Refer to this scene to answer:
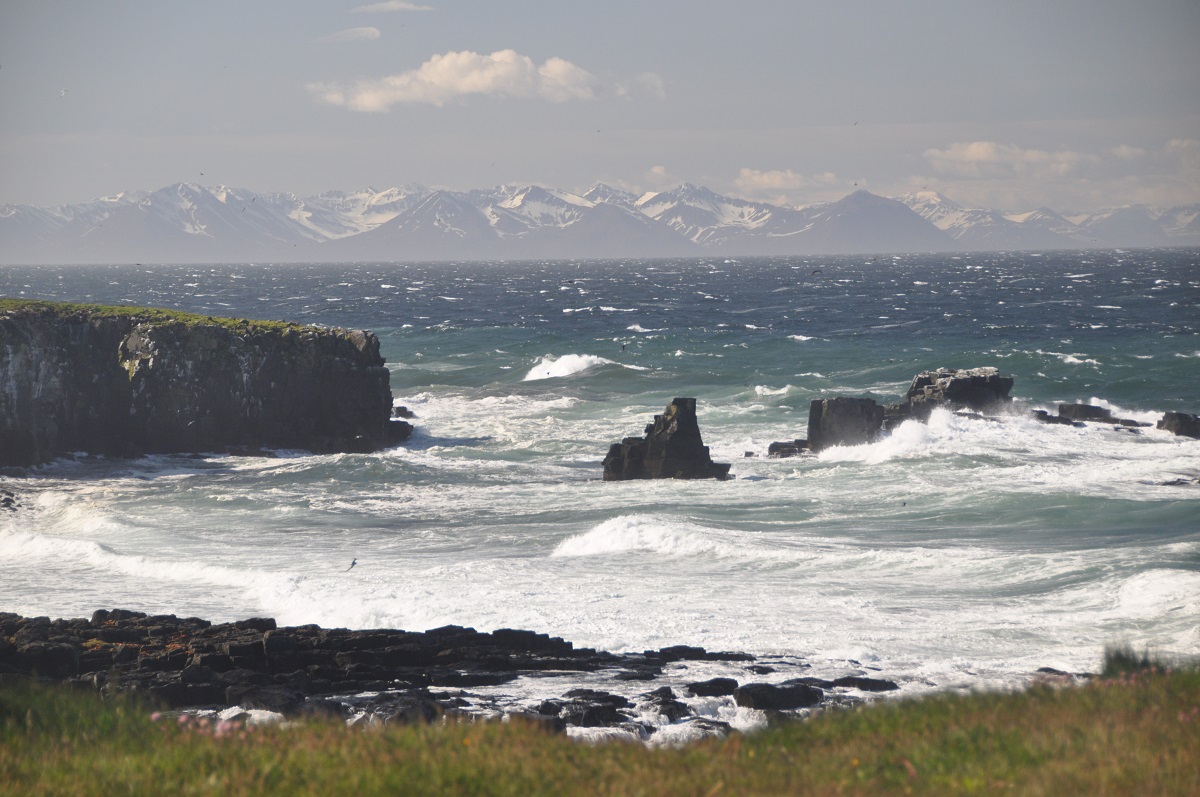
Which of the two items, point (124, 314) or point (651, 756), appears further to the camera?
point (124, 314)

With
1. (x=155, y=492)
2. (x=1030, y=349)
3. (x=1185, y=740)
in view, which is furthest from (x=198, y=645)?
(x=1030, y=349)

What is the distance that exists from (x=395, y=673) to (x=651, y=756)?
947cm

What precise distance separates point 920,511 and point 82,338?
102 feet

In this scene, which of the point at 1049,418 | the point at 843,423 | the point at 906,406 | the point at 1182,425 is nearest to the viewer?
the point at 843,423

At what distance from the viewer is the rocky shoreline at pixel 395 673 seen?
15539 millimetres

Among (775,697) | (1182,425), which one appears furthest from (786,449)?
(775,697)

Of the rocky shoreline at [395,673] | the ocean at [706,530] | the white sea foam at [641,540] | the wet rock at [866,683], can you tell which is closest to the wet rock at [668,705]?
the rocky shoreline at [395,673]

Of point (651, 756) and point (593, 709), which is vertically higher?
point (651, 756)

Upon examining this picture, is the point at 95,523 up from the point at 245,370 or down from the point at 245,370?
down

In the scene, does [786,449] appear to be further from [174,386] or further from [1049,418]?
[174,386]

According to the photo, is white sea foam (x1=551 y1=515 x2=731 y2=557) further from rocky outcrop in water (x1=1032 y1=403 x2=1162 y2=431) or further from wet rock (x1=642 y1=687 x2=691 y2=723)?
rocky outcrop in water (x1=1032 y1=403 x2=1162 y2=431)

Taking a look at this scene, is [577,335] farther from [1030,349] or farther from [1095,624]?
[1095,624]

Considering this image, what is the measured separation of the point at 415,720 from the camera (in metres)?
13.5

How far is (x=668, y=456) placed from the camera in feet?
128
